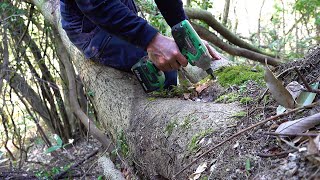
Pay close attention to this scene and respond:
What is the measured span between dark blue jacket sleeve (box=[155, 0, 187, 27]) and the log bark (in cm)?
52

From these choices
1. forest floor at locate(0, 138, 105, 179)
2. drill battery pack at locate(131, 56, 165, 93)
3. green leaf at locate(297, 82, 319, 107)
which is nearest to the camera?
green leaf at locate(297, 82, 319, 107)

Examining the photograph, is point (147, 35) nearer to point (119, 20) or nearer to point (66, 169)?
point (119, 20)

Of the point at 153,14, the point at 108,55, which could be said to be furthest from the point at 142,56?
the point at 153,14

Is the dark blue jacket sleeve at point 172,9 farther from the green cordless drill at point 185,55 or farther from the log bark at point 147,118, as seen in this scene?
the log bark at point 147,118

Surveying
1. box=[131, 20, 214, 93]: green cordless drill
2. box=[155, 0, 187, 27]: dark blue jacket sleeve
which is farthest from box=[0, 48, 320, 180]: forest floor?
box=[155, 0, 187, 27]: dark blue jacket sleeve

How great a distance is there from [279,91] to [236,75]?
90cm

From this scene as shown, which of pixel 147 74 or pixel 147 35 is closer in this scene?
pixel 147 35

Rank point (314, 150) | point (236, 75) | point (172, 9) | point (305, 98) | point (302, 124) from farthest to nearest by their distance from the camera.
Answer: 1. point (172, 9)
2. point (236, 75)
3. point (305, 98)
4. point (302, 124)
5. point (314, 150)

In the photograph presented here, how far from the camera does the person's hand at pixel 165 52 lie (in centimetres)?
218

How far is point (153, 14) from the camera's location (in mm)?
3574

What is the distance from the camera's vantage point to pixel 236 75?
2404mm

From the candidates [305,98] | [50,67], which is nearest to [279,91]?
[305,98]

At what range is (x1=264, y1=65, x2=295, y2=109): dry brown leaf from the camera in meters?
1.49

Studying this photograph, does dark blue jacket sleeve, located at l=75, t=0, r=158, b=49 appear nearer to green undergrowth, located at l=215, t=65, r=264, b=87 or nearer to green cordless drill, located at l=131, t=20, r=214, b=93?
green cordless drill, located at l=131, t=20, r=214, b=93
